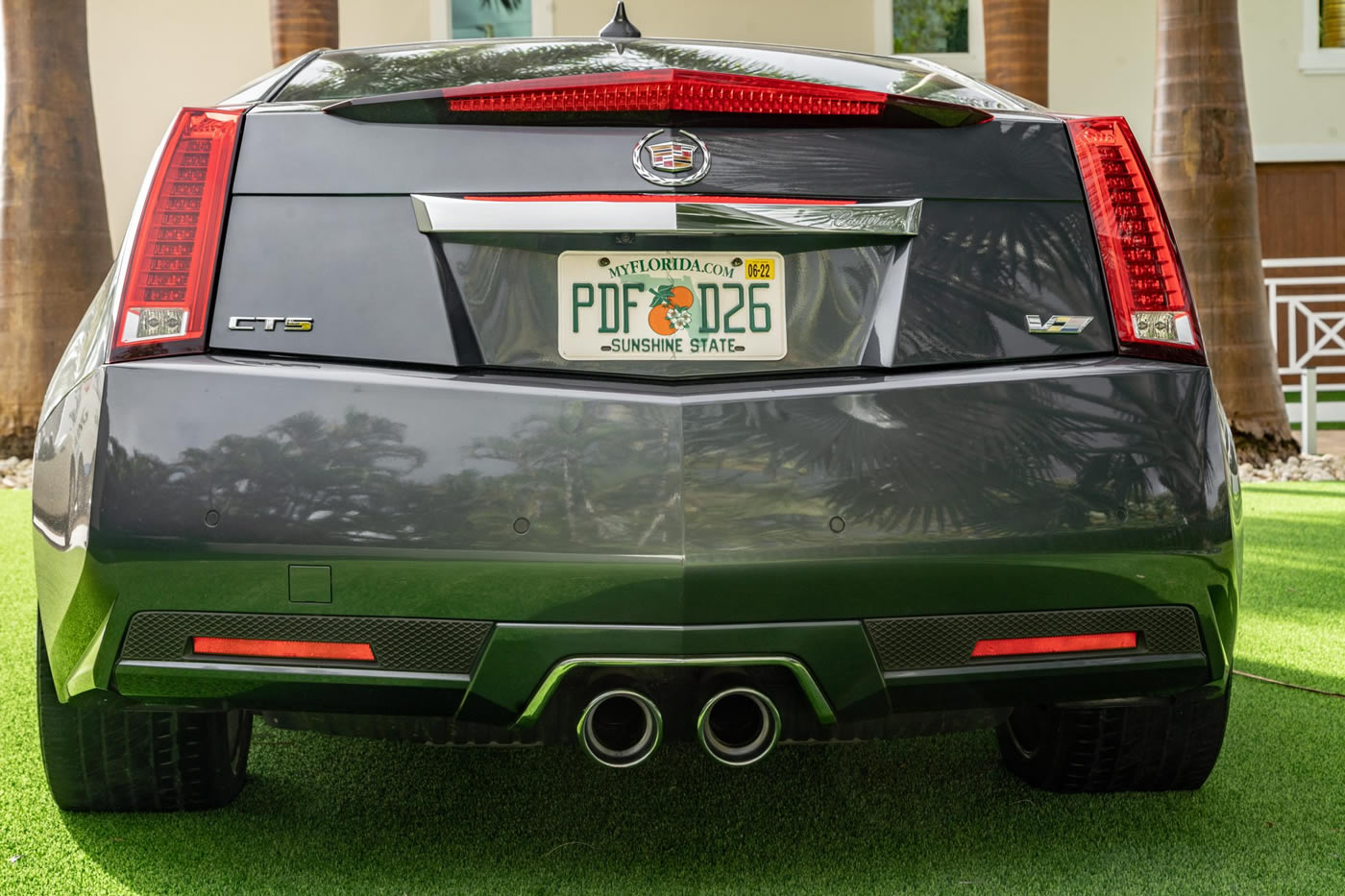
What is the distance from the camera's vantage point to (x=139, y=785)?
2.50 metres

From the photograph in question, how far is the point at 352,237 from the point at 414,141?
0.61 feet

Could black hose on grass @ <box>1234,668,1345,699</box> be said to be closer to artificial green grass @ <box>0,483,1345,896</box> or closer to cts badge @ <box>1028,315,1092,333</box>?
artificial green grass @ <box>0,483,1345,896</box>

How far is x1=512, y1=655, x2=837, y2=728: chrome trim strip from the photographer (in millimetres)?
1978

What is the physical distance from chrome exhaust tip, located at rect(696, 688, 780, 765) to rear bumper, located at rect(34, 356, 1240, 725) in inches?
2.8

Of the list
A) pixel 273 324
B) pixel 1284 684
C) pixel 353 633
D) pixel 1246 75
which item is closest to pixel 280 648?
pixel 353 633

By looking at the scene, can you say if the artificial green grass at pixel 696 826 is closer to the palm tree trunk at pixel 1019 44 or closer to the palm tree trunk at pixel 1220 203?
the palm tree trunk at pixel 1220 203

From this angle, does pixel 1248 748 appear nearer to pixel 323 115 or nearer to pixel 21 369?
pixel 323 115

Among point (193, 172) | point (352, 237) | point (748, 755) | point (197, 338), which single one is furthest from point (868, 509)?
point (193, 172)

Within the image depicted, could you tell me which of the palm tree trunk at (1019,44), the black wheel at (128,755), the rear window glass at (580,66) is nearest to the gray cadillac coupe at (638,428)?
the rear window glass at (580,66)

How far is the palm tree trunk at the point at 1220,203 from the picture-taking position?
8.17 m

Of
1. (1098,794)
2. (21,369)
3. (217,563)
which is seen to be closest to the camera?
(217,563)

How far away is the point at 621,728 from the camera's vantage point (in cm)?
216

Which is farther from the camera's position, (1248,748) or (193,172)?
(1248,748)

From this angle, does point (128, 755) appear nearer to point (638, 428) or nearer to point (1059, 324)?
point (638, 428)
